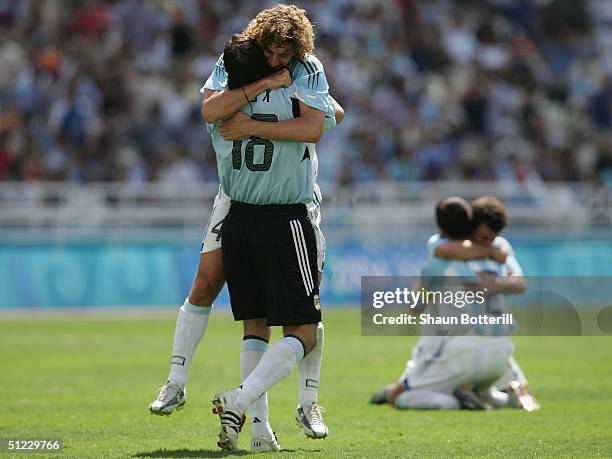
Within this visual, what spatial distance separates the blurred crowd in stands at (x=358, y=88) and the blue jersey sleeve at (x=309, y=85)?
630 inches

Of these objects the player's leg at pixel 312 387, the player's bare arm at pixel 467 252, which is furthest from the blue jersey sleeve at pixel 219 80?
the player's bare arm at pixel 467 252

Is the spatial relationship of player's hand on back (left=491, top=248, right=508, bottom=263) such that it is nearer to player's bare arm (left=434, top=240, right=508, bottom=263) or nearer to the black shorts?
player's bare arm (left=434, top=240, right=508, bottom=263)

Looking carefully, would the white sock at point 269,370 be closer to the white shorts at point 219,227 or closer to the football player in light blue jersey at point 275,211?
the football player in light blue jersey at point 275,211

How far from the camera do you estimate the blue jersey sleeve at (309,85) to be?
7719mm

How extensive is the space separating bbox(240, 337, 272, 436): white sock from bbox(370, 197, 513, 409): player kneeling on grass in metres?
2.42

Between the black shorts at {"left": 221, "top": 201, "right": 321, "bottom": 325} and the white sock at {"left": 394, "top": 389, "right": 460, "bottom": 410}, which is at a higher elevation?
the black shorts at {"left": 221, "top": 201, "right": 321, "bottom": 325}

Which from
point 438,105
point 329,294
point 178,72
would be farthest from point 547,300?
point 178,72

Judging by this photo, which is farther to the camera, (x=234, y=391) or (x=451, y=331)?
(x=451, y=331)

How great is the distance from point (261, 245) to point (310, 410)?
3.64 feet

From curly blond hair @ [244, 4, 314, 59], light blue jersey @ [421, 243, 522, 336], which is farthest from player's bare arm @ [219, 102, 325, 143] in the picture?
light blue jersey @ [421, 243, 522, 336]

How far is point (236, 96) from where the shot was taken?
7645 millimetres

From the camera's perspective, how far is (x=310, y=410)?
793 centimetres

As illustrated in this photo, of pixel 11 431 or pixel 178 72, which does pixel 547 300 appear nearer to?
pixel 178 72

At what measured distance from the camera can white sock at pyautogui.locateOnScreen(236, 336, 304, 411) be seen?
24.6 feet
